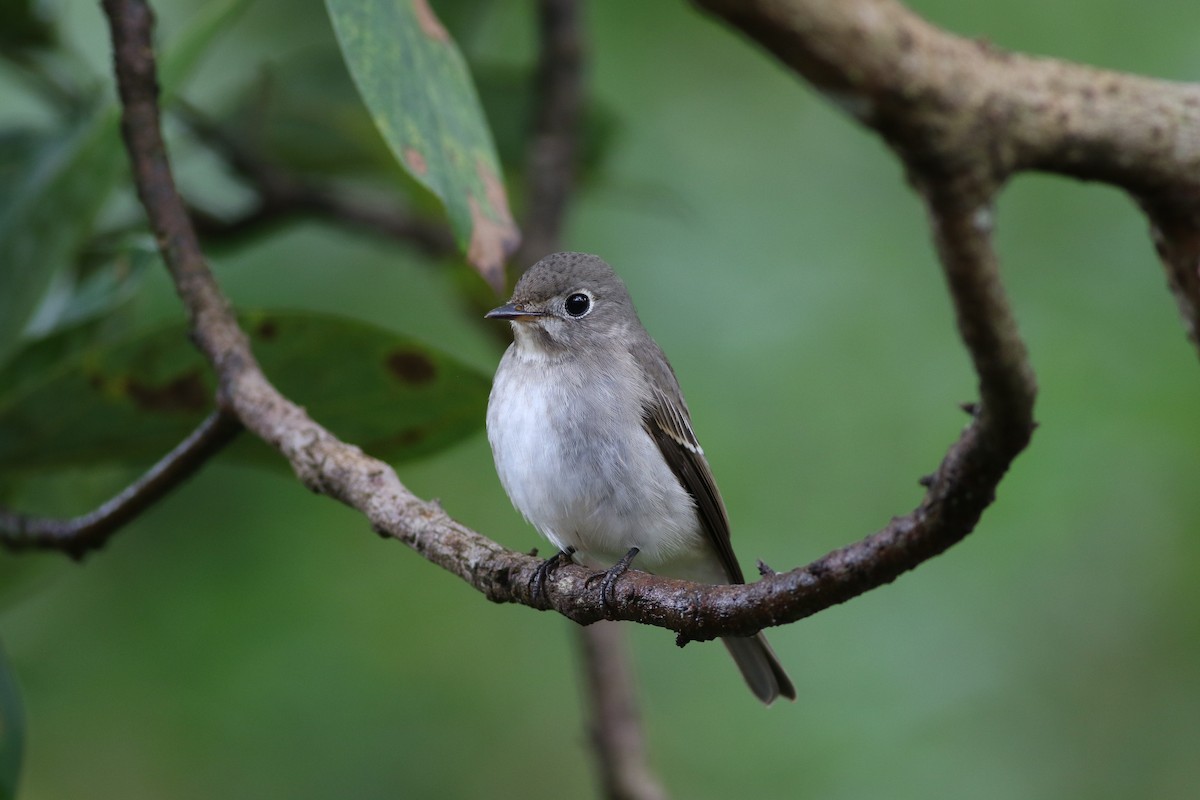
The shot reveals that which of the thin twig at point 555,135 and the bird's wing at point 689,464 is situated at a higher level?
the thin twig at point 555,135

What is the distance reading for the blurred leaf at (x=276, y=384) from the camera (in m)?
2.78

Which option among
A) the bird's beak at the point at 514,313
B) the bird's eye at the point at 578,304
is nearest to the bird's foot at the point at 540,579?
the bird's beak at the point at 514,313

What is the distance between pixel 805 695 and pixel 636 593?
8.23ft

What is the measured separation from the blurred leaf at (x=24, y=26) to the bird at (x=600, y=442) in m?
1.65

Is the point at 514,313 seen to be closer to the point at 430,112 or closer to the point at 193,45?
the point at 193,45

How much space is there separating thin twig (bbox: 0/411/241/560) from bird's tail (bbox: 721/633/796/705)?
158 centimetres

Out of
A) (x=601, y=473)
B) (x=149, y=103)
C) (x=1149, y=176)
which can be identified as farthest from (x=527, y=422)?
(x=1149, y=176)

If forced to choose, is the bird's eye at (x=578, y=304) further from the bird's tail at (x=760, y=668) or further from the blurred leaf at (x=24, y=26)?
the blurred leaf at (x=24, y=26)

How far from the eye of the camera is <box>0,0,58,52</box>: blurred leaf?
3668mm

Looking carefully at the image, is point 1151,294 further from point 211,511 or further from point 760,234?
point 211,511

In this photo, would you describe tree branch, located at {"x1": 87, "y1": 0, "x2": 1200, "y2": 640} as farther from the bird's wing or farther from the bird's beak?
the bird's wing

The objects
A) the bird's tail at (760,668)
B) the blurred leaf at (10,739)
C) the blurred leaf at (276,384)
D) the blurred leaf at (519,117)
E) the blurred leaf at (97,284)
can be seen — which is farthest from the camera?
the blurred leaf at (519,117)

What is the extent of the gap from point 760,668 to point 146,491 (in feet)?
5.67

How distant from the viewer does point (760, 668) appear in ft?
11.5
